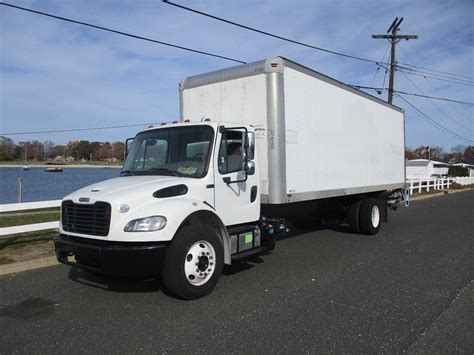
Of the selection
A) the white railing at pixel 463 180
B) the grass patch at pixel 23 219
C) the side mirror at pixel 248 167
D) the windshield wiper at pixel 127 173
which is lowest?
the white railing at pixel 463 180

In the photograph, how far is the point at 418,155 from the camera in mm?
119812

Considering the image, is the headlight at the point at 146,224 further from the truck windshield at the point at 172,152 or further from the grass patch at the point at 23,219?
the grass patch at the point at 23,219

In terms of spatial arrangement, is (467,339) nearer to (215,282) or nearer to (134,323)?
(215,282)

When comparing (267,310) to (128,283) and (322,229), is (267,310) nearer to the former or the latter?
(128,283)

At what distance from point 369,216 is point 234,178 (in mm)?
5542

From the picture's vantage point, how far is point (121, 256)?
4891 millimetres

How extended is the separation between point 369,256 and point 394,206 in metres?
5.31

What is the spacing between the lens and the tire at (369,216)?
10.6 meters

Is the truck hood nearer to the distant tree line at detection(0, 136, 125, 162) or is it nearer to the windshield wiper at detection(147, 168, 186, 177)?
the windshield wiper at detection(147, 168, 186, 177)

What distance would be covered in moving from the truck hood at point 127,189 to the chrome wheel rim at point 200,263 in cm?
80

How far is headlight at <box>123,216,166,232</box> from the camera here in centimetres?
500

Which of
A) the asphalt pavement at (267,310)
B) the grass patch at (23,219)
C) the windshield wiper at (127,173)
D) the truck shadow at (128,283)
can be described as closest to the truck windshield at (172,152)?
the windshield wiper at (127,173)

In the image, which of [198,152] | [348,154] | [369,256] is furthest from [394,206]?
[198,152]

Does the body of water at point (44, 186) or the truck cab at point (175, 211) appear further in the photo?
the body of water at point (44, 186)
